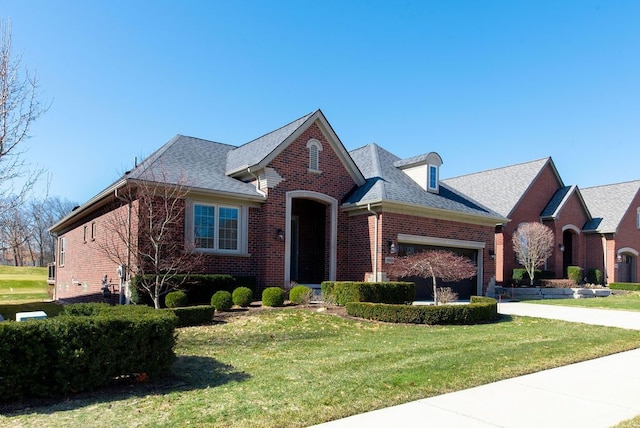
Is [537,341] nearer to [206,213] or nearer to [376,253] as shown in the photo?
[376,253]

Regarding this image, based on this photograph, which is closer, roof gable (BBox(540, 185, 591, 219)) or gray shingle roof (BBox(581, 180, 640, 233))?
roof gable (BBox(540, 185, 591, 219))

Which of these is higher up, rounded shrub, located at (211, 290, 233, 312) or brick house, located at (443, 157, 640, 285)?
brick house, located at (443, 157, 640, 285)

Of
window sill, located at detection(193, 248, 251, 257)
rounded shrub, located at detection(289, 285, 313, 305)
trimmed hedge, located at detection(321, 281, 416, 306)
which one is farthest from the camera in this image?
window sill, located at detection(193, 248, 251, 257)

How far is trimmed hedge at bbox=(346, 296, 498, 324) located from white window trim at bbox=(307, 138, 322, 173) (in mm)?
7136

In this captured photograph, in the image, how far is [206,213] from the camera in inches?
637

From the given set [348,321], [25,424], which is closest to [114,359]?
[25,424]

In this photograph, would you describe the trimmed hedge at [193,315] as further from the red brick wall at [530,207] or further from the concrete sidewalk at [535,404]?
the red brick wall at [530,207]

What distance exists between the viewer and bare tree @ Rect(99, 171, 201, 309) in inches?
521

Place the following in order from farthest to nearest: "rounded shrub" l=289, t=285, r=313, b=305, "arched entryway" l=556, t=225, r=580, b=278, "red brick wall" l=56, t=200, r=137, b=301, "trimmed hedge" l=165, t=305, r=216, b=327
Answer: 1. "arched entryway" l=556, t=225, r=580, b=278
2. "red brick wall" l=56, t=200, r=137, b=301
3. "rounded shrub" l=289, t=285, r=313, b=305
4. "trimmed hedge" l=165, t=305, r=216, b=327

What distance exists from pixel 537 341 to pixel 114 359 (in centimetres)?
834

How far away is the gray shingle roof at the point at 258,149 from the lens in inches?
707

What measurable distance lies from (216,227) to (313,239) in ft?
17.8

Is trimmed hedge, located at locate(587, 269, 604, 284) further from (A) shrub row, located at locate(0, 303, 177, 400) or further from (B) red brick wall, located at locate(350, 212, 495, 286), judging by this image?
(A) shrub row, located at locate(0, 303, 177, 400)

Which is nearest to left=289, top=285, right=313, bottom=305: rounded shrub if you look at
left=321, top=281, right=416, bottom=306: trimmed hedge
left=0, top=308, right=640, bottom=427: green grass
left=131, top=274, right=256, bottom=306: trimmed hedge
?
left=321, top=281, right=416, bottom=306: trimmed hedge
